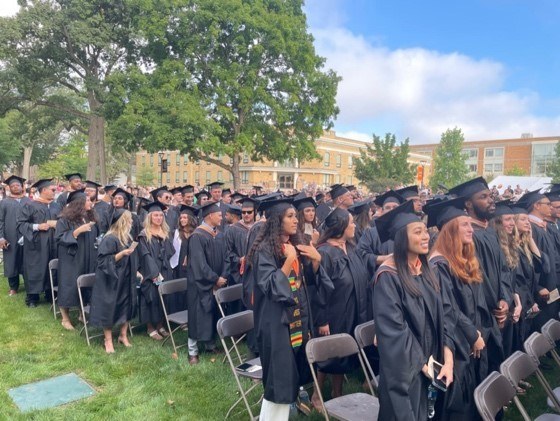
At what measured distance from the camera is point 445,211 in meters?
3.82

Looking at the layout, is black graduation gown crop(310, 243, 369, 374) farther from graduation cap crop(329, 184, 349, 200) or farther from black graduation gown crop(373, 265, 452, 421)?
graduation cap crop(329, 184, 349, 200)

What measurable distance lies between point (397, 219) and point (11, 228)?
7.38 metres

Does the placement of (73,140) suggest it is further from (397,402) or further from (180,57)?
(397,402)

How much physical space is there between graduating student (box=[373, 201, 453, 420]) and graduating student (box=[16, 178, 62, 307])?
627 centimetres

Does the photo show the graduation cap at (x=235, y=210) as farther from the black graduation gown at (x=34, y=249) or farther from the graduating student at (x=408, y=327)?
the graduating student at (x=408, y=327)

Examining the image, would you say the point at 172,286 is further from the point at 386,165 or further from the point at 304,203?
the point at 386,165

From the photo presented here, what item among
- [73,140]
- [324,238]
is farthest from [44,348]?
[73,140]

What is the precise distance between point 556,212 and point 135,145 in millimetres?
19405

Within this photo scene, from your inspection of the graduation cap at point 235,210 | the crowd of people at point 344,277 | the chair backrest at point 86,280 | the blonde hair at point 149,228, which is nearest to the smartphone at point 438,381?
the crowd of people at point 344,277

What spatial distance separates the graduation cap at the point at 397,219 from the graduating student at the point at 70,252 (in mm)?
4362

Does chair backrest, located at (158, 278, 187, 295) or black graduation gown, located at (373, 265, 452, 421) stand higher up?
black graduation gown, located at (373, 265, 452, 421)

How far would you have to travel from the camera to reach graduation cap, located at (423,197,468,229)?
12.3 ft

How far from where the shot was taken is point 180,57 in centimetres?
2269

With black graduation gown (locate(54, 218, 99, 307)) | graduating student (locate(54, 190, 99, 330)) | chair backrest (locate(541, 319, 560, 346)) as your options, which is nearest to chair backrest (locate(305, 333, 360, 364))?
chair backrest (locate(541, 319, 560, 346))
